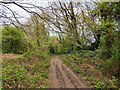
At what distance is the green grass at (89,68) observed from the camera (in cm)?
273

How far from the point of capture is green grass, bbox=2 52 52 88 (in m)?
2.09

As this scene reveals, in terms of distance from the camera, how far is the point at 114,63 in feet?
9.59

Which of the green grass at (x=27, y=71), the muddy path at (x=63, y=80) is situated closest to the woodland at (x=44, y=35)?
the green grass at (x=27, y=71)

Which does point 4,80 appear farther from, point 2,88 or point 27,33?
point 27,33

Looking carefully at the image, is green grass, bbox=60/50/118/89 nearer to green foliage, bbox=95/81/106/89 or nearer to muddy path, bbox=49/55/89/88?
green foliage, bbox=95/81/106/89

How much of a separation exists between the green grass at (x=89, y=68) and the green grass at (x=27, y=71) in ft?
3.24

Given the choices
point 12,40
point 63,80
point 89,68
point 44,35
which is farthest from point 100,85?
point 12,40

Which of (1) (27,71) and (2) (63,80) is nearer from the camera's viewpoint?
(2) (63,80)

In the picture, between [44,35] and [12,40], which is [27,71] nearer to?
[12,40]

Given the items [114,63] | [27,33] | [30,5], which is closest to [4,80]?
[27,33]

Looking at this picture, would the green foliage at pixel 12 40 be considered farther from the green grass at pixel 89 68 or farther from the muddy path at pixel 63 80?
the green grass at pixel 89 68

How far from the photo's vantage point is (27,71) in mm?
2965

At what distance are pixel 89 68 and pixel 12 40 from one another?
3.56 meters

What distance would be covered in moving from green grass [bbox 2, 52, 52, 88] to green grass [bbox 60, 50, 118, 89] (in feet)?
3.24
